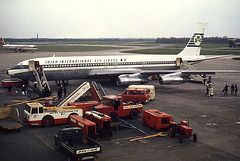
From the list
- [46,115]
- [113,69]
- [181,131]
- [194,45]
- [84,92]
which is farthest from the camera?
[194,45]

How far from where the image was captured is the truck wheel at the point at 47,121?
23.5m

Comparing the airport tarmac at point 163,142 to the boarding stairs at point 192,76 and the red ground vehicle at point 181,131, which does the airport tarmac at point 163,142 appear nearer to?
the red ground vehicle at point 181,131

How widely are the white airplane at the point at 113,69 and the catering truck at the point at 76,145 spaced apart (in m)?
22.2

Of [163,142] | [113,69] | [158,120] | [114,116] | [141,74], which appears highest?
[113,69]

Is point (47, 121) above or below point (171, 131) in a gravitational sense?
above

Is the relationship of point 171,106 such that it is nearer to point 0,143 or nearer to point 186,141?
point 186,141

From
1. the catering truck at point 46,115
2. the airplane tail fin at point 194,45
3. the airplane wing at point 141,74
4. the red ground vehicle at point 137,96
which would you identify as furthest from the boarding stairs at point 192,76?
the catering truck at point 46,115

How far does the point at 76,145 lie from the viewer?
57.1 feet

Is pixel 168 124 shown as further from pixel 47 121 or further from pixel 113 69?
pixel 113 69

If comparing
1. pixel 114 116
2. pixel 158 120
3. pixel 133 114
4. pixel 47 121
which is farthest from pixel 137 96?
pixel 47 121

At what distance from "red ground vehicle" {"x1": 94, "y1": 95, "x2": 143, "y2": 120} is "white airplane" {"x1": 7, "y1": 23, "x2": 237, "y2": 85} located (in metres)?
12.9

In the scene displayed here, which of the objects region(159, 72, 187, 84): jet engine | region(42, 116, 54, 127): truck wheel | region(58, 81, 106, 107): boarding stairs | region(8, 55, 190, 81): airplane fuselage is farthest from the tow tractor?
region(8, 55, 190, 81): airplane fuselage

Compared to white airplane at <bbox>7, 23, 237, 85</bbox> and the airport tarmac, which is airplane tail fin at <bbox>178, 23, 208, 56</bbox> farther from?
the airport tarmac

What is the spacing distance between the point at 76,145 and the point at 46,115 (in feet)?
23.9
